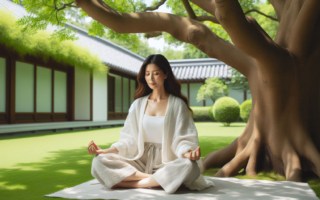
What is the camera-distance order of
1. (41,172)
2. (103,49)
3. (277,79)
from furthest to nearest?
(103,49)
(41,172)
(277,79)

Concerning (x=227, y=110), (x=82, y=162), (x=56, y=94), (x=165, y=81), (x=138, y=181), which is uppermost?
(x=56, y=94)

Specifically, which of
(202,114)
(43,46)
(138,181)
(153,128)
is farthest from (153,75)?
(202,114)

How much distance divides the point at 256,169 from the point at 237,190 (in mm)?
1084

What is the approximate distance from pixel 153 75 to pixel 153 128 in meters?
0.57

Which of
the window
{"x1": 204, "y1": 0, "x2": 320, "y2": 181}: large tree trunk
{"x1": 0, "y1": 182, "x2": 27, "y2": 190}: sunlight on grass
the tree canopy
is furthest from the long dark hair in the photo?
the window

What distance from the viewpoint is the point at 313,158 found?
3451mm

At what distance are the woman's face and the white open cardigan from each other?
0.22m

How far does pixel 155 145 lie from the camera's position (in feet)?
10.1

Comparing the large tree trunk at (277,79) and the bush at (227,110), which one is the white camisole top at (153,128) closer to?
the large tree trunk at (277,79)

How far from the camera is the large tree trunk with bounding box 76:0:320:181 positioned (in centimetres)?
335

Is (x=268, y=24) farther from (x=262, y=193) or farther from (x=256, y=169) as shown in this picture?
(x=262, y=193)

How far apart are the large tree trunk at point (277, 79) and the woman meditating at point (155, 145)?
0.84 m

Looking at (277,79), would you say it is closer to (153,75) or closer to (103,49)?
(153,75)

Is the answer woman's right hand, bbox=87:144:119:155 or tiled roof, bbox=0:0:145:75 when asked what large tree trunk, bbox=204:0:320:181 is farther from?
tiled roof, bbox=0:0:145:75
